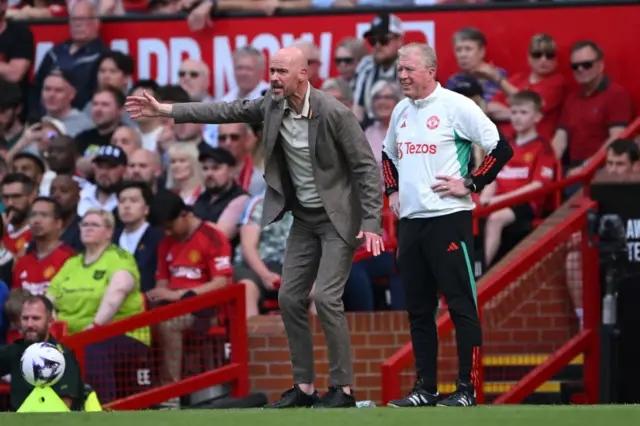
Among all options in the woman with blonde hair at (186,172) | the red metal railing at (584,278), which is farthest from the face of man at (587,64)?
the woman with blonde hair at (186,172)

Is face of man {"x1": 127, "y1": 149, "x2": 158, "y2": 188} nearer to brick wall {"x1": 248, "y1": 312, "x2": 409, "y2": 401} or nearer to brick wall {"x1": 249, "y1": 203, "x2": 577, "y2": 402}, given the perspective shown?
brick wall {"x1": 249, "y1": 203, "x2": 577, "y2": 402}

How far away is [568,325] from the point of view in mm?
10664

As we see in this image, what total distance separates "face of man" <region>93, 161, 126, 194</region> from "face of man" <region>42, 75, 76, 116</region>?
52.1 inches

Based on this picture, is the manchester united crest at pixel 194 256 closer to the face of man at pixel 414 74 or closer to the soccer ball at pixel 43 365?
the soccer ball at pixel 43 365

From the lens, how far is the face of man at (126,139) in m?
12.9

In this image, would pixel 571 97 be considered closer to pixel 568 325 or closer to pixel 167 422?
pixel 568 325

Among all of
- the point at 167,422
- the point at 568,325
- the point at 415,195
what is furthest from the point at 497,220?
the point at 167,422

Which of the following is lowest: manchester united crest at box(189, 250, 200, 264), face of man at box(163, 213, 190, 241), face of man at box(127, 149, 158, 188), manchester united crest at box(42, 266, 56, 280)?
manchester united crest at box(42, 266, 56, 280)

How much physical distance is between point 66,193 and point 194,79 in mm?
1906

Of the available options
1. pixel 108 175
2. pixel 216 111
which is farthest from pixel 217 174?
pixel 216 111

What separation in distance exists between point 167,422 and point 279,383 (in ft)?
14.4

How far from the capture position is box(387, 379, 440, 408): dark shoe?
25.5ft

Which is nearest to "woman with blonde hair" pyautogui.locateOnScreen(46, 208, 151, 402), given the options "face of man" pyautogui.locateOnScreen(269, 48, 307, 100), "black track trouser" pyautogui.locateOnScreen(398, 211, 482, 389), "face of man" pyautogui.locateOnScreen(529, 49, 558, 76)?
"black track trouser" pyautogui.locateOnScreen(398, 211, 482, 389)

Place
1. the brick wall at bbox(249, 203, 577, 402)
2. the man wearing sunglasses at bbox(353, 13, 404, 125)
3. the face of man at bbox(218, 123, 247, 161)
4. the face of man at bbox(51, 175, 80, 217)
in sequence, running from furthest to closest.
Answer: the man wearing sunglasses at bbox(353, 13, 404, 125) < the face of man at bbox(218, 123, 247, 161) < the face of man at bbox(51, 175, 80, 217) < the brick wall at bbox(249, 203, 577, 402)
